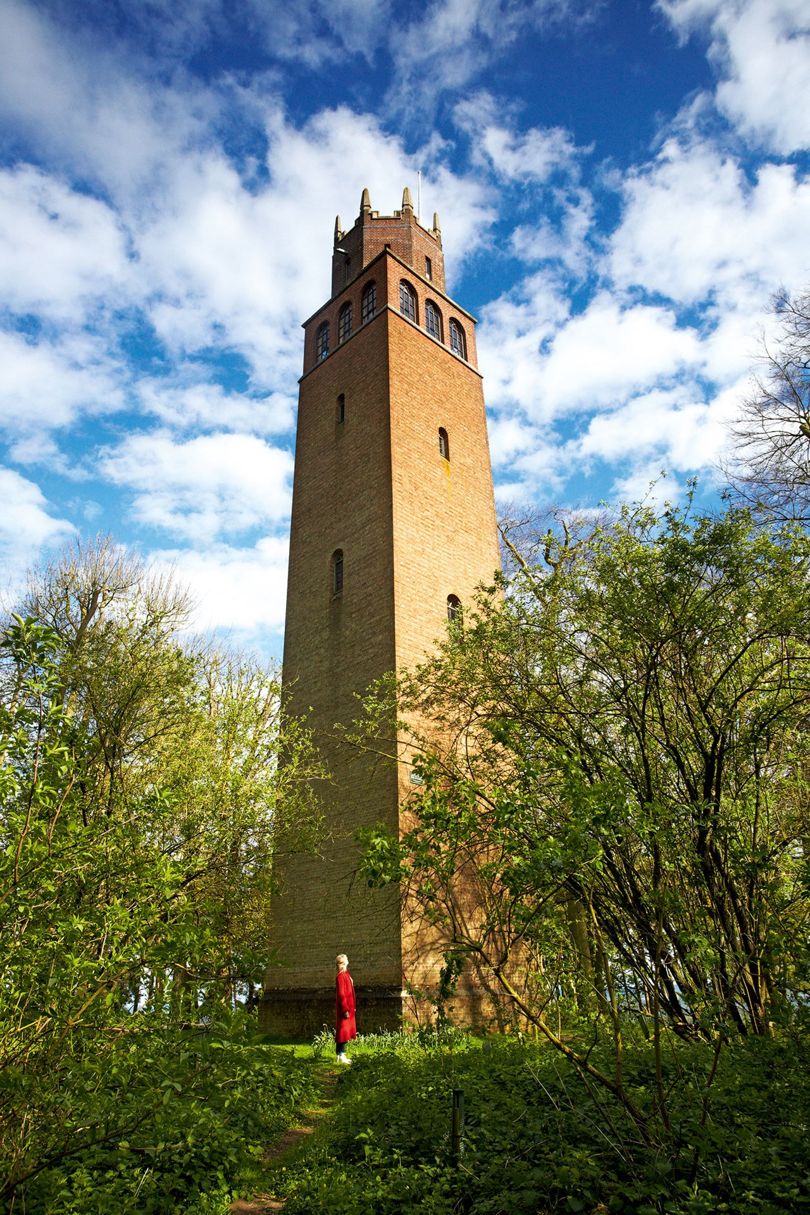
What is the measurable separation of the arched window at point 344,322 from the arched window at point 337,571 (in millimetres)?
7099

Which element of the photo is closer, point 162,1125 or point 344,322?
point 162,1125

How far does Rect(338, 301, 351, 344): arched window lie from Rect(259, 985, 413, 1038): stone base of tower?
622 inches

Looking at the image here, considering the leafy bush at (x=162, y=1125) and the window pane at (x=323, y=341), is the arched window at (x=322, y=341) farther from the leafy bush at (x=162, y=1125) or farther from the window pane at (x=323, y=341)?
the leafy bush at (x=162, y=1125)

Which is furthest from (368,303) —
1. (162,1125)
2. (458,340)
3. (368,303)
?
(162,1125)

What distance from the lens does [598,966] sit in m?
4.12

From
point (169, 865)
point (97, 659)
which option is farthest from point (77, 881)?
point (97, 659)

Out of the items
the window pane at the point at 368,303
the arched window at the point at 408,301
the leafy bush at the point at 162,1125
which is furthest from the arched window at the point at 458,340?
the leafy bush at the point at 162,1125

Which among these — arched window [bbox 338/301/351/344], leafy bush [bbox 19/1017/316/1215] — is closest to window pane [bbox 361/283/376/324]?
arched window [bbox 338/301/351/344]

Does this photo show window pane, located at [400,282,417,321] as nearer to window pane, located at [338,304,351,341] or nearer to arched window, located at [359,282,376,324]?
arched window, located at [359,282,376,324]

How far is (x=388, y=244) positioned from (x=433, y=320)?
2.87 meters

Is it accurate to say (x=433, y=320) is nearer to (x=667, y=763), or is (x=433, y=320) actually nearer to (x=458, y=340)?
(x=458, y=340)

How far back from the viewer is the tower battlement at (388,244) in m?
20.2

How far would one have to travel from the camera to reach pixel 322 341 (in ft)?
66.0

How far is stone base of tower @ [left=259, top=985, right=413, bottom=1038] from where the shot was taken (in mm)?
10445
